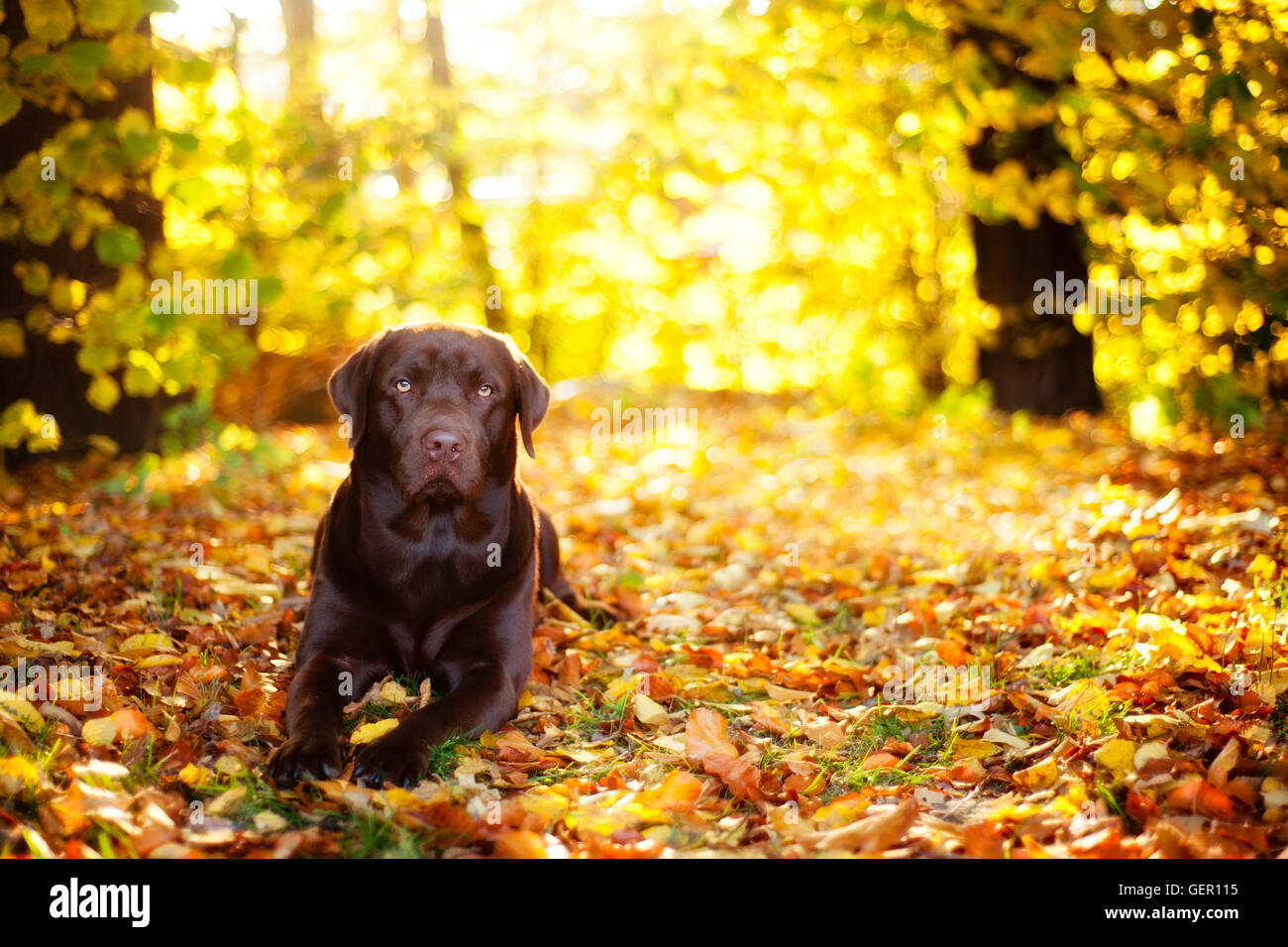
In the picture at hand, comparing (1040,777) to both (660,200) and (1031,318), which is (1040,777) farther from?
(660,200)

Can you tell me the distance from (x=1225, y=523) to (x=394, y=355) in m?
3.53

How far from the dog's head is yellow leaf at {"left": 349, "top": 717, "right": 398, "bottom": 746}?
2.43 ft

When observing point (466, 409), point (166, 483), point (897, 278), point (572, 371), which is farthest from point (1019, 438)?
point (572, 371)

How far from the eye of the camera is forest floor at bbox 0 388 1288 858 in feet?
7.55

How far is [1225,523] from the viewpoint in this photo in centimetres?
419

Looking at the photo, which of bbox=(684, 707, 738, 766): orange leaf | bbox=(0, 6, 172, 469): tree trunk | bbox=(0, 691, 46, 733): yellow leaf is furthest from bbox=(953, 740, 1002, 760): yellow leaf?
bbox=(0, 6, 172, 469): tree trunk

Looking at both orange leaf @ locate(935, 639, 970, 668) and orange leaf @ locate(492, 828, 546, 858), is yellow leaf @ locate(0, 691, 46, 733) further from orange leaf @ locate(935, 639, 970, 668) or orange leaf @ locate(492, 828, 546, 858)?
orange leaf @ locate(935, 639, 970, 668)

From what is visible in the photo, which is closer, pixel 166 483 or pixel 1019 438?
pixel 166 483

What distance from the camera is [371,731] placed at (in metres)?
2.79

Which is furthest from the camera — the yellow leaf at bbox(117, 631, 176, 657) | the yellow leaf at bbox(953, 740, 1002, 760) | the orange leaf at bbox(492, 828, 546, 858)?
the yellow leaf at bbox(117, 631, 176, 657)

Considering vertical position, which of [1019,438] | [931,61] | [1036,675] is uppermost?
[931,61]

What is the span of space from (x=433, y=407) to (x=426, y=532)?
0.43 m

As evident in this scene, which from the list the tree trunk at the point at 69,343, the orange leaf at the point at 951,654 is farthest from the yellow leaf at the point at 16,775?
the tree trunk at the point at 69,343
